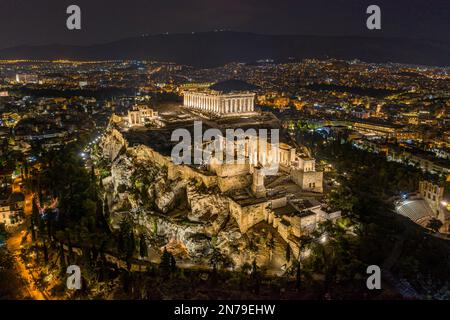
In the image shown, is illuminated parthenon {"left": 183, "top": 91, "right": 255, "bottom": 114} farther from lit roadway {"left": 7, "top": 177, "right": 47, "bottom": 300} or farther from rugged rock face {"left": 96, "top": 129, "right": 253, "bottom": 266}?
lit roadway {"left": 7, "top": 177, "right": 47, "bottom": 300}

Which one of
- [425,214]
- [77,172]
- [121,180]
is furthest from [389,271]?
[77,172]

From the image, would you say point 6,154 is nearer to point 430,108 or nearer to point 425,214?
point 425,214

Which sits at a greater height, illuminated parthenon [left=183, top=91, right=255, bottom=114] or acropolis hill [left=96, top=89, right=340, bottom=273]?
illuminated parthenon [left=183, top=91, right=255, bottom=114]

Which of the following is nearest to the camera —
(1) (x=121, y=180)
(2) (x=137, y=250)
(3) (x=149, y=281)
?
(3) (x=149, y=281)

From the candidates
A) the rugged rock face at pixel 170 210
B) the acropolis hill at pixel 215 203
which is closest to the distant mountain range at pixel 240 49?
the rugged rock face at pixel 170 210

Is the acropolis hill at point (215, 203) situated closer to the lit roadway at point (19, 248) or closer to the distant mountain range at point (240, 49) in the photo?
the lit roadway at point (19, 248)

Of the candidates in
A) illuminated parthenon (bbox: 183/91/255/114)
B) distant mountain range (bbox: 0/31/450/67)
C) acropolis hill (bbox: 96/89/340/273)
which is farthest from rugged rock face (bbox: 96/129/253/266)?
distant mountain range (bbox: 0/31/450/67)

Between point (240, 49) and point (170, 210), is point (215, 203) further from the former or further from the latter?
point (240, 49)
